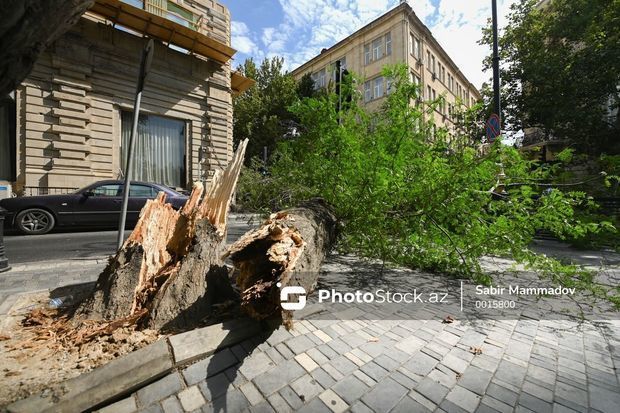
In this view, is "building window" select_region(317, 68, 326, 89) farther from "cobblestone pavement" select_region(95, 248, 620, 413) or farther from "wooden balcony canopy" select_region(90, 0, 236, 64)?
"cobblestone pavement" select_region(95, 248, 620, 413)

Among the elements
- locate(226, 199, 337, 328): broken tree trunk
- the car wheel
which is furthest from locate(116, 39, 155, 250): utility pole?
the car wheel

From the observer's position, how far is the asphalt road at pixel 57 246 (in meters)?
5.26

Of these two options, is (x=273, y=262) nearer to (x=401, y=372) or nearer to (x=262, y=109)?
(x=401, y=372)

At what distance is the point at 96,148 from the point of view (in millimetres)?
12688

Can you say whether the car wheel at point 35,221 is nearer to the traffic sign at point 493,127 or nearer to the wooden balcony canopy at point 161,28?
the wooden balcony canopy at point 161,28

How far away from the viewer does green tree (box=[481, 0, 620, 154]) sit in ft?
42.4

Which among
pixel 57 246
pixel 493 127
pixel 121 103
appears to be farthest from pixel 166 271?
pixel 121 103

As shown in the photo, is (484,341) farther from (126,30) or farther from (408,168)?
(126,30)

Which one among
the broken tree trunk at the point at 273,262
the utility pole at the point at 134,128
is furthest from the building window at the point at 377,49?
the broken tree trunk at the point at 273,262

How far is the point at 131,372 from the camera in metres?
1.62

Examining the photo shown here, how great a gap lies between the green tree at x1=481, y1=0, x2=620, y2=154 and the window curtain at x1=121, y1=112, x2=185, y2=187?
1823 centimetres

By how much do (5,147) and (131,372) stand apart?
49.1 feet

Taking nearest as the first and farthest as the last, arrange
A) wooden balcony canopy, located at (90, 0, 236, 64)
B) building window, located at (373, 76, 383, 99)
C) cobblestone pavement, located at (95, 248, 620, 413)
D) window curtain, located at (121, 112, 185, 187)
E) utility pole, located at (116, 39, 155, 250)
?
cobblestone pavement, located at (95, 248, 620, 413) → utility pole, located at (116, 39, 155, 250) → wooden balcony canopy, located at (90, 0, 236, 64) → window curtain, located at (121, 112, 185, 187) → building window, located at (373, 76, 383, 99)

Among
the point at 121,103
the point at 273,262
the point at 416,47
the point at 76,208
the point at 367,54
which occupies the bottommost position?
the point at 273,262
